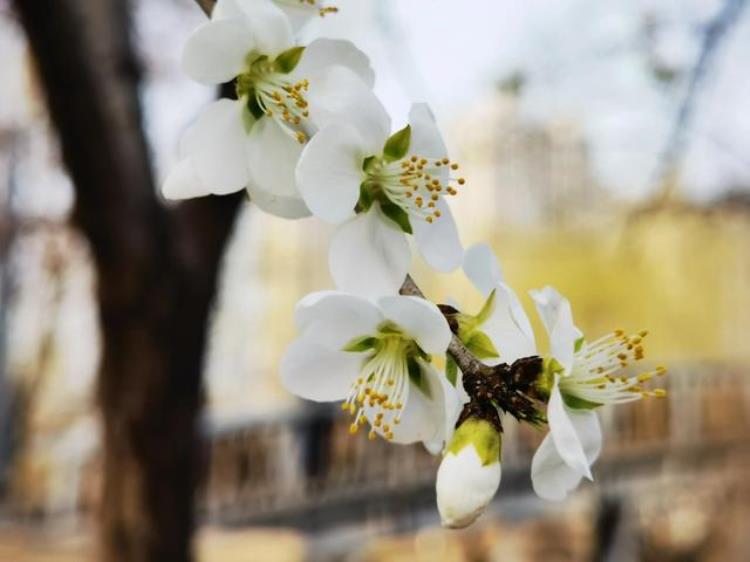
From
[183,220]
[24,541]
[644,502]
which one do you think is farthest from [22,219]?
[644,502]

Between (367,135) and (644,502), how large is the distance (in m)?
5.07

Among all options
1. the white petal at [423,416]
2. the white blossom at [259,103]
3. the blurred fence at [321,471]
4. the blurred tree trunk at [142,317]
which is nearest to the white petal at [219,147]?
the white blossom at [259,103]

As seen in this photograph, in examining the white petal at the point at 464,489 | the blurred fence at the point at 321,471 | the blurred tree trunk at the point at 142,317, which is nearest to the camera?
the white petal at the point at 464,489

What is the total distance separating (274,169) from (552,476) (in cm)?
15

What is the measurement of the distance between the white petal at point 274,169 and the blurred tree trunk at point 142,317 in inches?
42.1

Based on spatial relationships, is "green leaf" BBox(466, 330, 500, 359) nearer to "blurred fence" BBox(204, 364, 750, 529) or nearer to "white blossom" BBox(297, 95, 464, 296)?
"white blossom" BBox(297, 95, 464, 296)

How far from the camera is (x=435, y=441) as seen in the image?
0.32 meters

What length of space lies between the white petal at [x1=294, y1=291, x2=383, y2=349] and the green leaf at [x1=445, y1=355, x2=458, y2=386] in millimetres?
27

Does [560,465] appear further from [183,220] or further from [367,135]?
[183,220]

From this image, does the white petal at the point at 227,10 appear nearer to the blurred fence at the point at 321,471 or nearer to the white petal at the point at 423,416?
the white petal at the point at 423,416

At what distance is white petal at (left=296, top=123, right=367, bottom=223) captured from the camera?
0.29 meters

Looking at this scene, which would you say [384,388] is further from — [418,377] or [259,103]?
[259,103]

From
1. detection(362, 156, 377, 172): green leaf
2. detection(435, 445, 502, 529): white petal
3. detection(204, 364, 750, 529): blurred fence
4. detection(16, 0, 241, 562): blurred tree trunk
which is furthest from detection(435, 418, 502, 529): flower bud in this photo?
detection(204, 364, 750, 529): blurred fence

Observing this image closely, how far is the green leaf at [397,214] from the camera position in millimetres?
324
